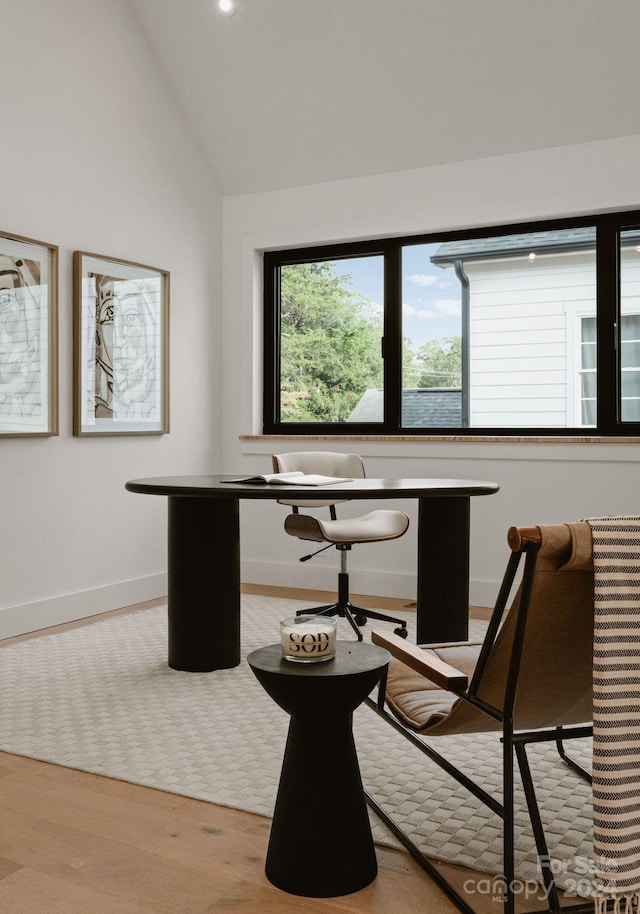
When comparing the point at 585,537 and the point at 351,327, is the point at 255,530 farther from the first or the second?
the point at 585,537

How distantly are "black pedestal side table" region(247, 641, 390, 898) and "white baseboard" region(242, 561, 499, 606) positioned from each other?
2.99m

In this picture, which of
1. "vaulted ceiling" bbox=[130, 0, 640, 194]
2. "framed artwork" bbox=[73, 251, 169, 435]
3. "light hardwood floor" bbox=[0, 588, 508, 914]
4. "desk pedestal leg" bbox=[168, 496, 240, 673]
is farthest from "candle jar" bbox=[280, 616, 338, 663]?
"vaulted ceiling" bbox=[130, 0, 640, 194]

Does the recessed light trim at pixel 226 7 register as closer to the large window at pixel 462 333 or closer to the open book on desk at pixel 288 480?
the large window at pixel 462 333

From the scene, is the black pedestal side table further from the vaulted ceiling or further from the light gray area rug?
the vaulted ceiling

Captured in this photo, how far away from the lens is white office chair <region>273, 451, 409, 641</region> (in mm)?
3801

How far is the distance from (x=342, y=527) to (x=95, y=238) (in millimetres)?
2046

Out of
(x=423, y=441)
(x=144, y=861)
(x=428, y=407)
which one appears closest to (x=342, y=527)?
(x=423, y=441)

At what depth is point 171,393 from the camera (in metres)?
5.06

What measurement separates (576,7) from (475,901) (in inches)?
151

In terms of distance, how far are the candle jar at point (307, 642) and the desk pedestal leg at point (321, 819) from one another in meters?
0.13

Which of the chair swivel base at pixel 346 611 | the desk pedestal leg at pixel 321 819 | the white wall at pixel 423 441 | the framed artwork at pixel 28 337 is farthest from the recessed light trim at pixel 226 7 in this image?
the desk pedestal leg at pixel 321 819

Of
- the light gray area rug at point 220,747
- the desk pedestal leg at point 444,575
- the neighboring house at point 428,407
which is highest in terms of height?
the neighboring house at point 428,407

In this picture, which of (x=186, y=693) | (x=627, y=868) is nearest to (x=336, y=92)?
(x=186, y=693)

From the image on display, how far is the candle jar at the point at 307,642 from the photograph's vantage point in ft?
5.80
